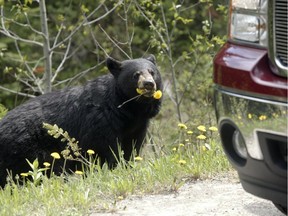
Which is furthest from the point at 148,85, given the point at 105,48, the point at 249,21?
the point at 105,48

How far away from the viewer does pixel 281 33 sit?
13.0 feet

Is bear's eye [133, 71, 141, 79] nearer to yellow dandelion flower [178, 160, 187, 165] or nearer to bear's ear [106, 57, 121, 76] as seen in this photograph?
bear's ear [106, 57, 121, 76]

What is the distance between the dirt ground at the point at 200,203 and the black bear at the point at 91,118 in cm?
263

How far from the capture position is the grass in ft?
16.4

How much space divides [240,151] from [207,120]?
19.7 feet

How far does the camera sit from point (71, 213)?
4723mm

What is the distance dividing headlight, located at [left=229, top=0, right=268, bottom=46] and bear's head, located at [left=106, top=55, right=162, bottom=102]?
353 centimetres

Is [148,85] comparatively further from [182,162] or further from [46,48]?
[46,48]

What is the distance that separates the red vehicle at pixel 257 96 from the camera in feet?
12.6

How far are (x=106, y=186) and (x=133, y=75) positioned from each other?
2853 millimetres

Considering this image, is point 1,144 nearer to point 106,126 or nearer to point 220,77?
point 106,126

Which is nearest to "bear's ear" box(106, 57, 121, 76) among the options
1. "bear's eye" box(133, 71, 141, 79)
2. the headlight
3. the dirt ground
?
"bear's eye" box(133, 71, 141, 79)

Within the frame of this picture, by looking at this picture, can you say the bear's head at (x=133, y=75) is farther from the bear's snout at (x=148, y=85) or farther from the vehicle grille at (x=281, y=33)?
the vehicle grille at (x=281, y=33)

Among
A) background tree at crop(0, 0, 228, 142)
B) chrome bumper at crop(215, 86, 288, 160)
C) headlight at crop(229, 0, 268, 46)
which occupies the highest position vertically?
headlight at crop(229, 0, 268, 46)
